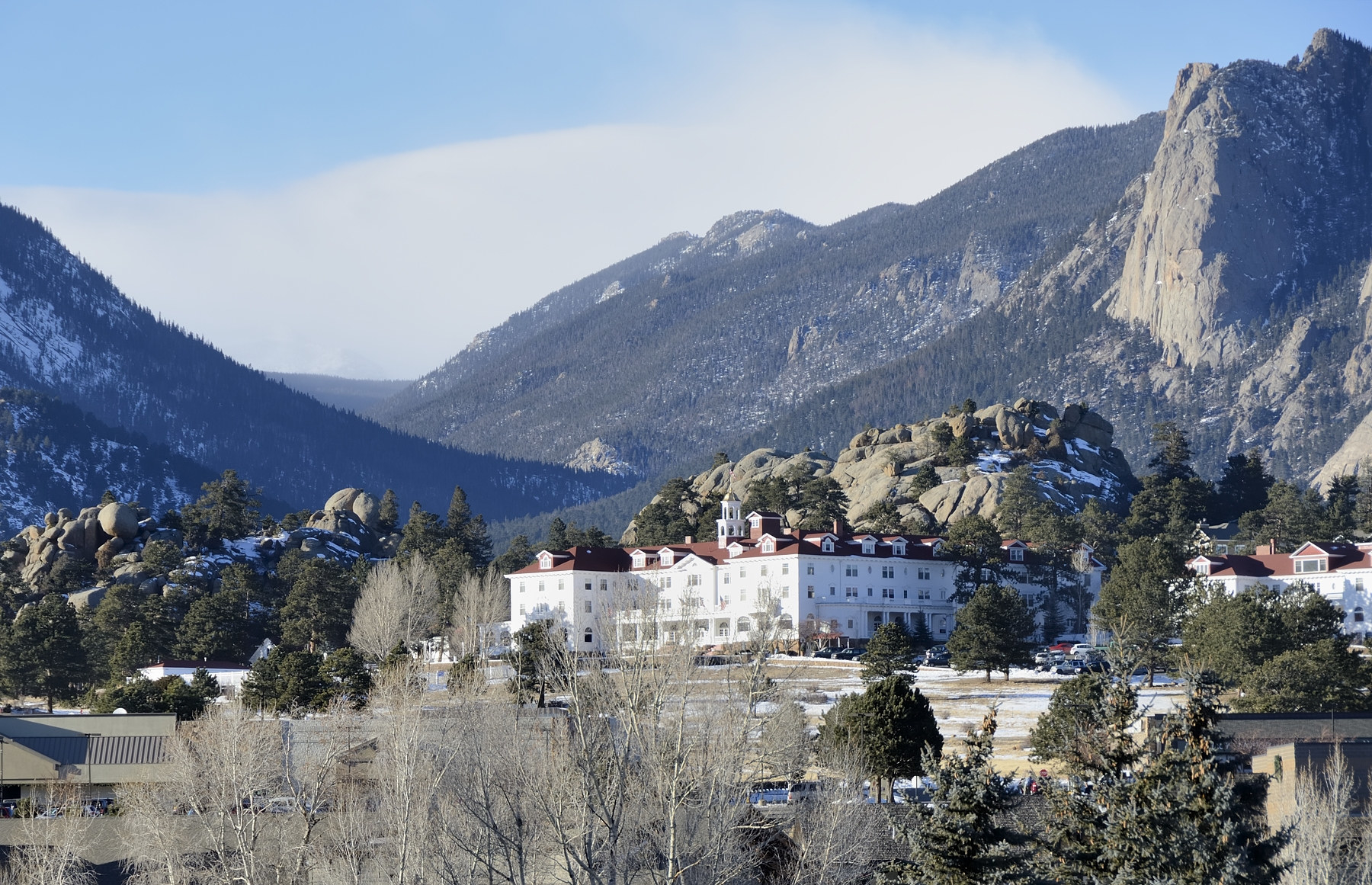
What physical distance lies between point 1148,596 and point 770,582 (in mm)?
32849

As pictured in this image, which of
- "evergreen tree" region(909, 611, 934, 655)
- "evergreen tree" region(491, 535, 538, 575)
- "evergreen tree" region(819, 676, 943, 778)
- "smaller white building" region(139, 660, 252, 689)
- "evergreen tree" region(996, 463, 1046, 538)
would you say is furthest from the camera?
"evergreen tree" region(491, 535, 538, 575)

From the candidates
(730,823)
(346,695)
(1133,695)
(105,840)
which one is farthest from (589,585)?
(1133,695)

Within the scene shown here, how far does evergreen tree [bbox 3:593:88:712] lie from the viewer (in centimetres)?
12050

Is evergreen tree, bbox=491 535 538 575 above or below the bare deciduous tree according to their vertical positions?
above

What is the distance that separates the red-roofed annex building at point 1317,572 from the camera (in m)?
128

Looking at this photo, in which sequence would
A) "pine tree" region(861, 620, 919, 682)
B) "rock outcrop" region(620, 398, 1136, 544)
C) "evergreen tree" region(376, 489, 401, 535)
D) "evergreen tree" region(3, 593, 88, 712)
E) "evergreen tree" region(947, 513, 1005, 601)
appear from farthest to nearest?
1. "evergreen tree" region(376, 489, 401, 535)
2. "rock outcrop" region(620, 398, 1136, 544)
3. "evergreen tree" region(947, 513, 1005, 601)
4. "evergreen tree" region(3, 593, 88, 712)
5. "pine tree" region(861, 620, 919, 682)

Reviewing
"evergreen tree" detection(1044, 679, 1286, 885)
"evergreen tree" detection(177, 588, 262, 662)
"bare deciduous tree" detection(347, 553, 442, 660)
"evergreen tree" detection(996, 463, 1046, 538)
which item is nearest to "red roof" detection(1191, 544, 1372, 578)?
"evergreen tree" detection(996, 463, 1046, 538)

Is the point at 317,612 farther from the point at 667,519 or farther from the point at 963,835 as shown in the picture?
the point at 963,835

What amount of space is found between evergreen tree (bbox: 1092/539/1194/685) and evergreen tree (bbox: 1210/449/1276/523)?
49568 millimetres

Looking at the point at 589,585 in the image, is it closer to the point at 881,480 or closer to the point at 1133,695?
the point at 881,480

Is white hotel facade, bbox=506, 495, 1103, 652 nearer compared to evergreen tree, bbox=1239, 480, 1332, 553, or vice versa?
white hotel facade, bbox=506, 495, 1103, 652

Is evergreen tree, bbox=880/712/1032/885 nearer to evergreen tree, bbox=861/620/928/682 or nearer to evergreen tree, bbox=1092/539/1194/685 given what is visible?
evergreen tree, bbox=861/620/928/682

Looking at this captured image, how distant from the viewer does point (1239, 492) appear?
572 ft

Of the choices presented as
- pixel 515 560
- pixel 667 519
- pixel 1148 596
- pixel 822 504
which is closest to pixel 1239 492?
pixel 822 504
